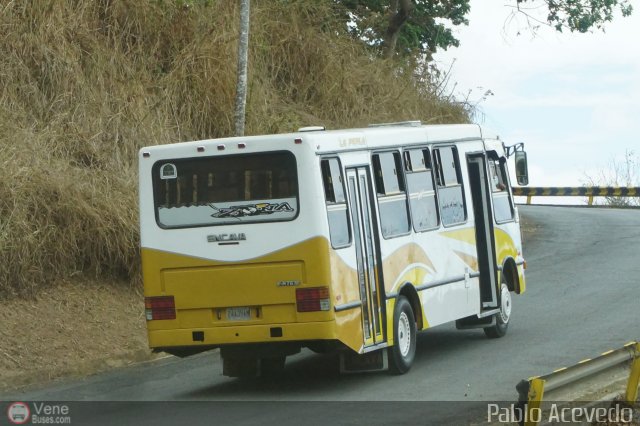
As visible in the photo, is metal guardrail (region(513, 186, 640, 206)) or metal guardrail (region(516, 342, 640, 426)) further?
metal guardrail (region(513, 186, 640, 206))

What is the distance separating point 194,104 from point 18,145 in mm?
5359

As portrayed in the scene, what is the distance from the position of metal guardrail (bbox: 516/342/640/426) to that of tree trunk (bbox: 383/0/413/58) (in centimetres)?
2453

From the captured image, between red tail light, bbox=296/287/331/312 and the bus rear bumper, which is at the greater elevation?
red tail light, bbox=296/287/331/312

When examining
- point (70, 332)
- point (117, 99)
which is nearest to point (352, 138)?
point (70, 332)

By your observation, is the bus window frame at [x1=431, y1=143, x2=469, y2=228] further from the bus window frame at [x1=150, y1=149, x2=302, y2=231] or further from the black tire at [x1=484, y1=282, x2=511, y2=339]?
the bus window frame at [x1=150, y1=149, x2=302, y2=231]

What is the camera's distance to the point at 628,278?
23328mm

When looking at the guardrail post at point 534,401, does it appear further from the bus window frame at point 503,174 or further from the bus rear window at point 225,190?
the bus window frame at point 503,174

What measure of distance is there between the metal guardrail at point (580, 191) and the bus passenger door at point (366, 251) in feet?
108

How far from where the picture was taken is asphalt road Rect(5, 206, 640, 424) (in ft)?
40.4

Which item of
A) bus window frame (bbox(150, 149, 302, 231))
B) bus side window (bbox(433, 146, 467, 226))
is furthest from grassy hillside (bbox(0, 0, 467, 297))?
Answer: bus side window (bbox(433, 146, 467, 226))

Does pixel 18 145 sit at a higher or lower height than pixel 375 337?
higher

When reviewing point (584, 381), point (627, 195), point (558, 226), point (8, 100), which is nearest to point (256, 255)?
point (584, 381)

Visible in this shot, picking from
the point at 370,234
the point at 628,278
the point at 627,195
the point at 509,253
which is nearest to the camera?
the point at 370,234

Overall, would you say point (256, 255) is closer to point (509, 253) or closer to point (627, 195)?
point (509, 253)
